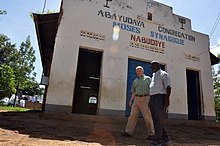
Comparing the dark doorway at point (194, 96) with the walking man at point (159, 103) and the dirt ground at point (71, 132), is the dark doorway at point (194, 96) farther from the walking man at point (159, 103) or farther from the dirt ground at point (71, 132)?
the walking man at point (159, 103)

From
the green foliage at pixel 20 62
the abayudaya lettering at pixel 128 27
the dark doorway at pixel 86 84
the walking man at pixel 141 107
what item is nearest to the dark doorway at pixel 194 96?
the abayudaya lettering at pixel 128 27

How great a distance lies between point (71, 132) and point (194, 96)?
23.0 ft

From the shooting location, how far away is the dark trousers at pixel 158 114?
328cm

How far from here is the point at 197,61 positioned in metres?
9.14

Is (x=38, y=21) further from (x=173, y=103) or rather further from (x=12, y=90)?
(x=12, y=90)

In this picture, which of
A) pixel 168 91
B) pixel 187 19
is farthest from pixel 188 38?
pixel 168 91

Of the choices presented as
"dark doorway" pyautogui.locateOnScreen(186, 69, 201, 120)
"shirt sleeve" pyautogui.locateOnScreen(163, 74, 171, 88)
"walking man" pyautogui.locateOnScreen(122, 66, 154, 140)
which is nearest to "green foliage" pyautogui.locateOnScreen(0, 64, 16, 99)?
"dark doorway" pyautogui.locateOnScreen(186, 69, 201, 120)

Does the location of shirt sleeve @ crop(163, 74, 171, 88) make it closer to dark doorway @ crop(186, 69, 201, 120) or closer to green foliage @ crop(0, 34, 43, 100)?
dark doorway @ crop(186, 69, 201, 120)

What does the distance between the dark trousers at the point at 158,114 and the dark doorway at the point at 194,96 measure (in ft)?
20.1

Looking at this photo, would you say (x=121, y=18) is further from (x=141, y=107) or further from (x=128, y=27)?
(x=141, y=107)

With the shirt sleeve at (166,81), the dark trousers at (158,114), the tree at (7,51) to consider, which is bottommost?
the dark trousers at (158,114)

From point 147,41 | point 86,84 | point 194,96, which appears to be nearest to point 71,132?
point 147,41

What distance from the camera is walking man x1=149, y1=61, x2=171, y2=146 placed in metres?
3.29

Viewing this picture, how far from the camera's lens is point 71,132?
13.9ft
